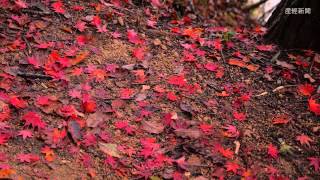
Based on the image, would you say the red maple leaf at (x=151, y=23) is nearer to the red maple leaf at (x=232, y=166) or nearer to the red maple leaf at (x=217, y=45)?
the red maple leaf at (x=217, y=45)

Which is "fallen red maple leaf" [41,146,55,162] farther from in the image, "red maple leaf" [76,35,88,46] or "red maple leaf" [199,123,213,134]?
"red maple leaf" [76,35,88,46]

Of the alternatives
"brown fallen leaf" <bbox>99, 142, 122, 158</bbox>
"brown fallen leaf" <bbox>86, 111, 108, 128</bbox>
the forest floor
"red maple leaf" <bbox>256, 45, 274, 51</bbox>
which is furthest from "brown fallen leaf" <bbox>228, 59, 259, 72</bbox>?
"brown fallen leaf" <bbox>99, 142, 122, 158</bbox>

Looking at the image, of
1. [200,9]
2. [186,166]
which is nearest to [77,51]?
[186,166]

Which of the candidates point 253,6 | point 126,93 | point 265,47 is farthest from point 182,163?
point 253,6

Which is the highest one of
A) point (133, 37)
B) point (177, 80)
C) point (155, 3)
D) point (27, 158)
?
point (155, 3)

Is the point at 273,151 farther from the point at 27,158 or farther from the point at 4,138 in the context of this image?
the point at 4,138

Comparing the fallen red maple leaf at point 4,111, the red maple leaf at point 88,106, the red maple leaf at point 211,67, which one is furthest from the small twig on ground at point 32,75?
the red maple leaf at point 211,67
